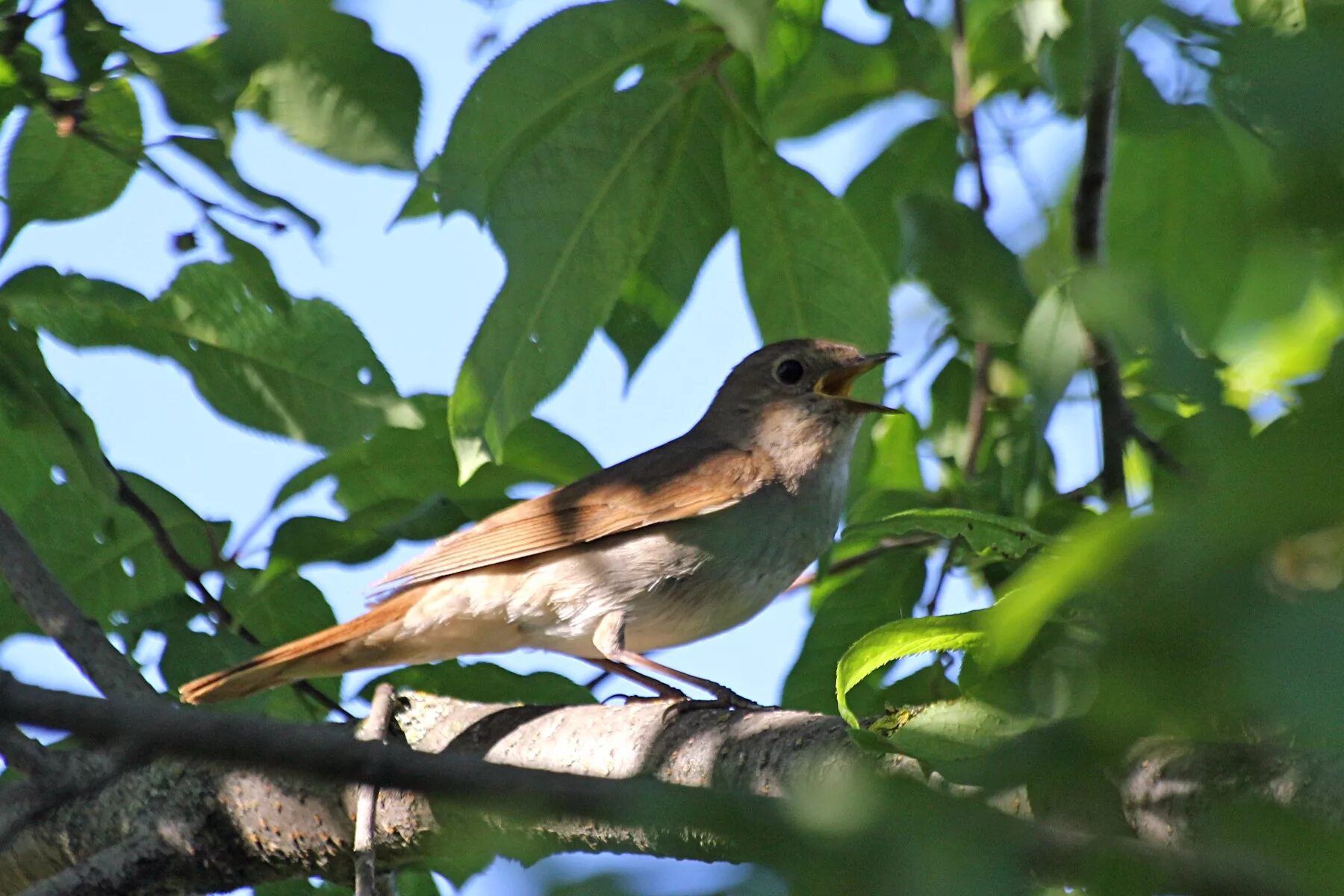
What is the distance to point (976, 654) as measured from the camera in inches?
79.5

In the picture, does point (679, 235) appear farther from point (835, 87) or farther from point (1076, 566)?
point (1076, 566)

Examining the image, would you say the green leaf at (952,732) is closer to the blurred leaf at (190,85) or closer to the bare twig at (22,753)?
the blurred leaf at (190,85)

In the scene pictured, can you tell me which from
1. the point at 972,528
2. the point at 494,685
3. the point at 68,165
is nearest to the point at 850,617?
the point at 494,685

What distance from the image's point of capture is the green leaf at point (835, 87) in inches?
201

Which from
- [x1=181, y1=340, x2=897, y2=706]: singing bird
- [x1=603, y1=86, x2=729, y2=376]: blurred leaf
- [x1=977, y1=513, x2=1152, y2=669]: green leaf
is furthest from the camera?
[x1=181, y1=340, x2=897, y2=706]: singing bird

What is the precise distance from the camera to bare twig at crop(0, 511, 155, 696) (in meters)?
3.61

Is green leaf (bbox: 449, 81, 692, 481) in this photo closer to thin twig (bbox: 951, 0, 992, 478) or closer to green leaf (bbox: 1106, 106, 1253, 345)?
green leaf (bbox: 1106, 106, 1253, 345)

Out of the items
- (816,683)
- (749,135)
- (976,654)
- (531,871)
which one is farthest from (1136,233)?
(531,871)

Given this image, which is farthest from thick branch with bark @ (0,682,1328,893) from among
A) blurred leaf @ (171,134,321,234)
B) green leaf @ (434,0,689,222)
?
green leaf @ (434,0,689,222)

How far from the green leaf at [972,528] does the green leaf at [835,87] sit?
2.64 meters

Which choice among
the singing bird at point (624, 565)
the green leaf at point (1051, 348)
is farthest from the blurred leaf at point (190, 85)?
the singing bird at point (624, 565)

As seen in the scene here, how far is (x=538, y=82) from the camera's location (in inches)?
131

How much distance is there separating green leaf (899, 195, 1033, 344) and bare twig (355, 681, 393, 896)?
170 cm

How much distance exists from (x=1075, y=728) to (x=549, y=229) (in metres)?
2.58
